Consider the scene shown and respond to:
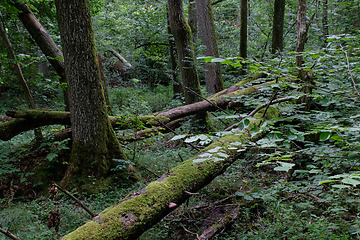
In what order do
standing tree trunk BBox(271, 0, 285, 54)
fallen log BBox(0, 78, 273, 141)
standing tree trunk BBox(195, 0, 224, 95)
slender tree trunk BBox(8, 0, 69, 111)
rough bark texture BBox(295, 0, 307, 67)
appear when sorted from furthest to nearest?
standing tree trunk BBox(271, 0, 285, 54) → standing tree trunk BBox(195, 0, 224, 95) → slender tree trunk BBox(8, 0, 69, 111) → fallen log BBox(0, 78, 273, 141) → rough bark texture BBox(295, 0, 307, 67)

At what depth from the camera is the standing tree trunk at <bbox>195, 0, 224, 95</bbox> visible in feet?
28.4

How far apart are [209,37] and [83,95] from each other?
5869mm

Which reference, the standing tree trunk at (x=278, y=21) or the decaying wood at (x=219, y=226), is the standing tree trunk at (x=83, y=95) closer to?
the decaying wood at (x=219, y=226)

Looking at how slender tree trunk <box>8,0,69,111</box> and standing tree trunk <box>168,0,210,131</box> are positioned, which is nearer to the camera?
standing tree trunk <box>168,0,210,131</box>

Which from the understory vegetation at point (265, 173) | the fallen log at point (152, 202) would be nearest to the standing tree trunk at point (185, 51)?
the understory vegetation at point (265, 173)

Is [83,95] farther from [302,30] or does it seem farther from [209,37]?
[209,37]

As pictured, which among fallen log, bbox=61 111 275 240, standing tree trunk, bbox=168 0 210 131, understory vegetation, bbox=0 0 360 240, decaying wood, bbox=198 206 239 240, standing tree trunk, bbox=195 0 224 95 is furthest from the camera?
standing tree trunk, bbox=195 0 224 95

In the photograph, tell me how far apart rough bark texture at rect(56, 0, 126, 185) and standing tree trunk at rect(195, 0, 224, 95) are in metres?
5.02

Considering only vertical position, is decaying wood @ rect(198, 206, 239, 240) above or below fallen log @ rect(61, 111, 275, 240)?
below

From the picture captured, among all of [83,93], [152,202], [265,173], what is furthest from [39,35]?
[265,173]

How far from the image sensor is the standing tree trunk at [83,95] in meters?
4.45

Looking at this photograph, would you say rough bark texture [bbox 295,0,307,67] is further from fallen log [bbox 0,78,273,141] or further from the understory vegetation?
fallen log [bbox 0,78,273,141]

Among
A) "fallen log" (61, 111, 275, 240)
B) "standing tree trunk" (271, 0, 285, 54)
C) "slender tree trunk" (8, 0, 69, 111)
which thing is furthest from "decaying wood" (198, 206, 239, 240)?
"standing tree trunk" (271, 0, 285, 54)

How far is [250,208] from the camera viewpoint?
3.87 m
